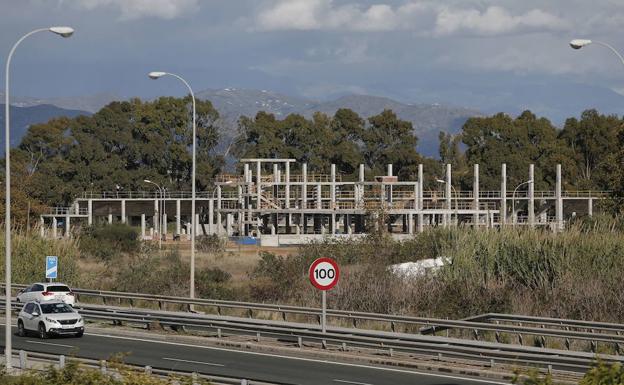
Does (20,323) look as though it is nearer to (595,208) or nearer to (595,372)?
(595,372)

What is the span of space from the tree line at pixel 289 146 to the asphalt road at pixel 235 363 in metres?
84.1

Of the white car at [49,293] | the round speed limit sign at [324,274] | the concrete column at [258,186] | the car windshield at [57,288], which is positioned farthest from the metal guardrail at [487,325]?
the concrete column at [258,186]

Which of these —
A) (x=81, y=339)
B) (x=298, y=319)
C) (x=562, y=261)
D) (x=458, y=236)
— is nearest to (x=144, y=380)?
(x=81, y=339)

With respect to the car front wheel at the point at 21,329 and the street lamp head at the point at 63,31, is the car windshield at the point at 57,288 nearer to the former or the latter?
the car front wheel at the point at 21,329

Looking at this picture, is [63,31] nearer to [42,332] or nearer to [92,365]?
[92,365]

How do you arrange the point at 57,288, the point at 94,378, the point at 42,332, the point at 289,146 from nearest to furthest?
the point at 94,378
the point at 42,332
the point at 57,288
the point at 289,146

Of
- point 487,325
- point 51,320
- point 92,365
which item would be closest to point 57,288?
point 51,320

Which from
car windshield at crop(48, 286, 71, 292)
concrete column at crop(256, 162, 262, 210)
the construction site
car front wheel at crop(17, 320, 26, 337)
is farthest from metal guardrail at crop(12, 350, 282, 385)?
concrete column at crop(256, 162, 262, 210)

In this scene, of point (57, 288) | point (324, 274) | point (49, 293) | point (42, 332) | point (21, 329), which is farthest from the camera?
point (57, 288)

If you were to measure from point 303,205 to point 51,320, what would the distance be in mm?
68015

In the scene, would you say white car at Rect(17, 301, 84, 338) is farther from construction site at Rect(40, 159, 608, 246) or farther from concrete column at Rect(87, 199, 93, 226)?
concrete column at Rect(87, 199, 93, 226)

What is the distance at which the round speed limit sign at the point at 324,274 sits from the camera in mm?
30281

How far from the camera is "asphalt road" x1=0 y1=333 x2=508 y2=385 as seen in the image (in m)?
26.1

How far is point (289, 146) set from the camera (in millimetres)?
132375
